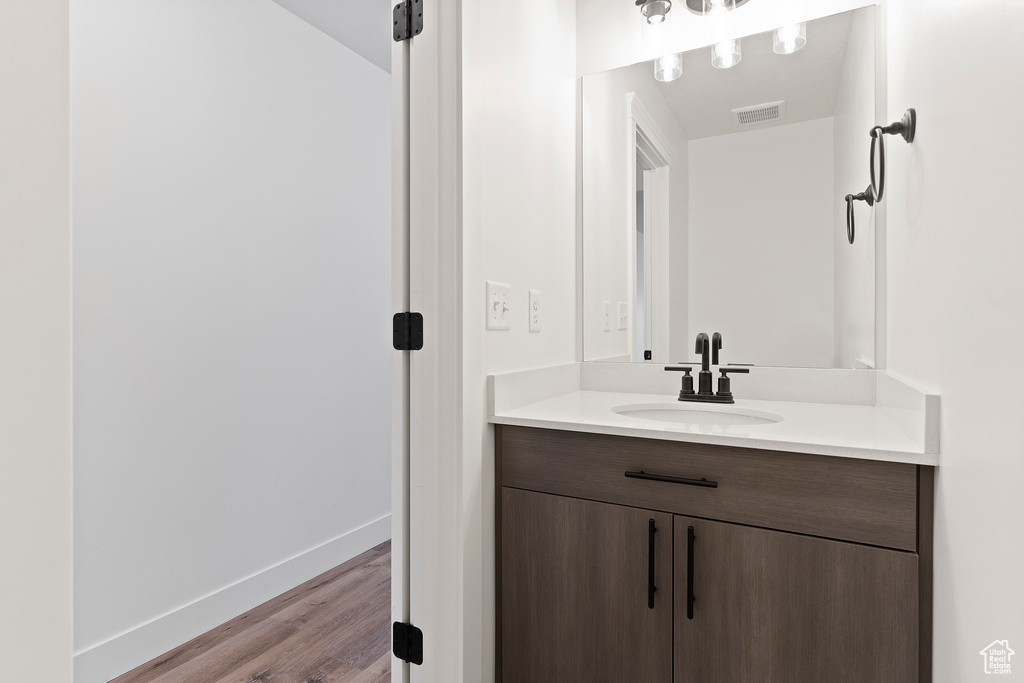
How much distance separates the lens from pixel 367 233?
2.72 m

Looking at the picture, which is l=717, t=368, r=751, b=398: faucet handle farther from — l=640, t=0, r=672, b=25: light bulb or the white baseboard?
the white baseboard

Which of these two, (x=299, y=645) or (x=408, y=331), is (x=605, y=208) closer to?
(x=408, y=331)

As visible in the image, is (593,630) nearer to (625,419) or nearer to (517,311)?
(625,419)

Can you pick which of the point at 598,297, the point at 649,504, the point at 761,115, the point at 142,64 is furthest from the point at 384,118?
the point at 649,504

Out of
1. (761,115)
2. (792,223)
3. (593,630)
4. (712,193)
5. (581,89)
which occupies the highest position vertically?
(581,89)

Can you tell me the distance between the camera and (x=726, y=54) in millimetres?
1677

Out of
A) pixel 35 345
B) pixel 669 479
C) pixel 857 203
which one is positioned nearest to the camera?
pixel 35 345

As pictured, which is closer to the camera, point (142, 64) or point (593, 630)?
point (593, 630)

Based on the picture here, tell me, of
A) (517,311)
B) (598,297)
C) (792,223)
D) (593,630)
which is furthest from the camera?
(598,297)

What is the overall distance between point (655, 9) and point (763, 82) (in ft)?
1.40

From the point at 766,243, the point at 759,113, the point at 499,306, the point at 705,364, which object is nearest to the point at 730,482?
the point at 705,364

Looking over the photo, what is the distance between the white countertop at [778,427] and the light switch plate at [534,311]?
0.74ft

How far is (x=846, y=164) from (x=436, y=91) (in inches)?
47.1

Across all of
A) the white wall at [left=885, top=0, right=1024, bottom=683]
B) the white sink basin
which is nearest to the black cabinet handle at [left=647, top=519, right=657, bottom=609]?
the white sink basin
